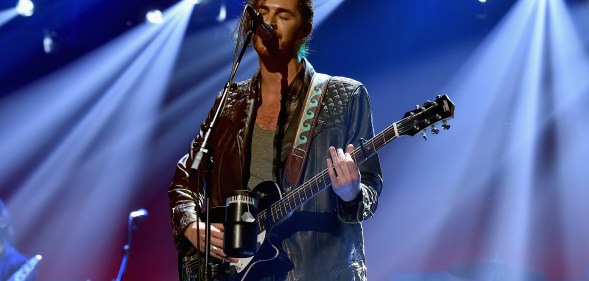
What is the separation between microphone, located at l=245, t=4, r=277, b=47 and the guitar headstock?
0.71m

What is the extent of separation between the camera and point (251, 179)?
3111 millimetres

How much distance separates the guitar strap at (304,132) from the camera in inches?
117

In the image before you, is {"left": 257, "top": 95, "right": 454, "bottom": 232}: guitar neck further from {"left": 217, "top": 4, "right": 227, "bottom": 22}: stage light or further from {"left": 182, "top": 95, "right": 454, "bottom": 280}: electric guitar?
{"left": 217, "top": 4, "right": 227, "bottom": 22}: stage light

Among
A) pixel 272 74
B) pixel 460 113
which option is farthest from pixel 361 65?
pixel 272 74

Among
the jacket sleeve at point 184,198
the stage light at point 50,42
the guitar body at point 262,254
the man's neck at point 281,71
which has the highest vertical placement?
the stage light at point 50,42

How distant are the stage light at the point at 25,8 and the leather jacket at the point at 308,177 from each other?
510 cm

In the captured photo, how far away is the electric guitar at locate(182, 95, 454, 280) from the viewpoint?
2814 millimetres

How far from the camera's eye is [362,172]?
115 inches

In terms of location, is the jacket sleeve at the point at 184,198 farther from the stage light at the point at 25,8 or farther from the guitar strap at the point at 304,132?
the stage light at the point at 25,8

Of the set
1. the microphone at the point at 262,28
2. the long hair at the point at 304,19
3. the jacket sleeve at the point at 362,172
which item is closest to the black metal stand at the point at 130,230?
the long hair at the point at 304,19

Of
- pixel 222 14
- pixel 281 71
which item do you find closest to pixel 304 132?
pixel 281 71

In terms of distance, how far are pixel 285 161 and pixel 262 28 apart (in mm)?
602

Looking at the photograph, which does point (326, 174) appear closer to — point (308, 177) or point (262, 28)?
→ point (308, 177)

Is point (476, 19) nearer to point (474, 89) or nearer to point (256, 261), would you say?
point (474, 89)
